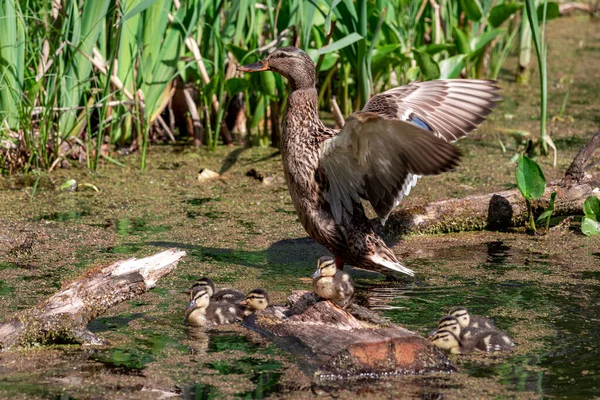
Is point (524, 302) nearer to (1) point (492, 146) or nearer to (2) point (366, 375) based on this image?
(2) point (366, 375)

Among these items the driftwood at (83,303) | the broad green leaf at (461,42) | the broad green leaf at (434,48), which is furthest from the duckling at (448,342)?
the broad green leaf at (461,42)

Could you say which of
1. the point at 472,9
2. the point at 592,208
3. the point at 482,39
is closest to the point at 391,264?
the point at 592,208

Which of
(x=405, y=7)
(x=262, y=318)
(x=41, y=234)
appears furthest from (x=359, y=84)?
(x=262, y=318)

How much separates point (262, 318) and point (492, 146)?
4317 mm

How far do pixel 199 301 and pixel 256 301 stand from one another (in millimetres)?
263

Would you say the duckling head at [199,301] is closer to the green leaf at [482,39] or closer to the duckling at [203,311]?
the duckling at [203,311]

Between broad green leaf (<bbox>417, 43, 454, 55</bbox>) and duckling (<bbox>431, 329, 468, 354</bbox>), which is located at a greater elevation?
broad green leaf (<bbox>417, 43, 454, 55</bbox>)

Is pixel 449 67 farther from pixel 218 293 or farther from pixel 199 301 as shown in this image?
pixel 199 301

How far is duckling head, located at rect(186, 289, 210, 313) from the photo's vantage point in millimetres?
4586

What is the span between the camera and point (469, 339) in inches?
167

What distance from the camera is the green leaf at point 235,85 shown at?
7359 mm

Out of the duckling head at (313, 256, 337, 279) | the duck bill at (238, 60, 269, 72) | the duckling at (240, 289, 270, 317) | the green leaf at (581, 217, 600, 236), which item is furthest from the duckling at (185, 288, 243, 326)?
the green leaf at (581, 217, 600, 236)

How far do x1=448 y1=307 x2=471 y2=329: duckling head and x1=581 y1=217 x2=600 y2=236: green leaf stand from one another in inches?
77.1

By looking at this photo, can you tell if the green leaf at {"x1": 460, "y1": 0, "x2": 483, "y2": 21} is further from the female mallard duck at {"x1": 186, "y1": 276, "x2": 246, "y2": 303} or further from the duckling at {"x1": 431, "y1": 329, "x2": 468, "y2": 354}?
the duckling at {"x1": 431, "y1": 329, "x2": 468, "y2": 354}
